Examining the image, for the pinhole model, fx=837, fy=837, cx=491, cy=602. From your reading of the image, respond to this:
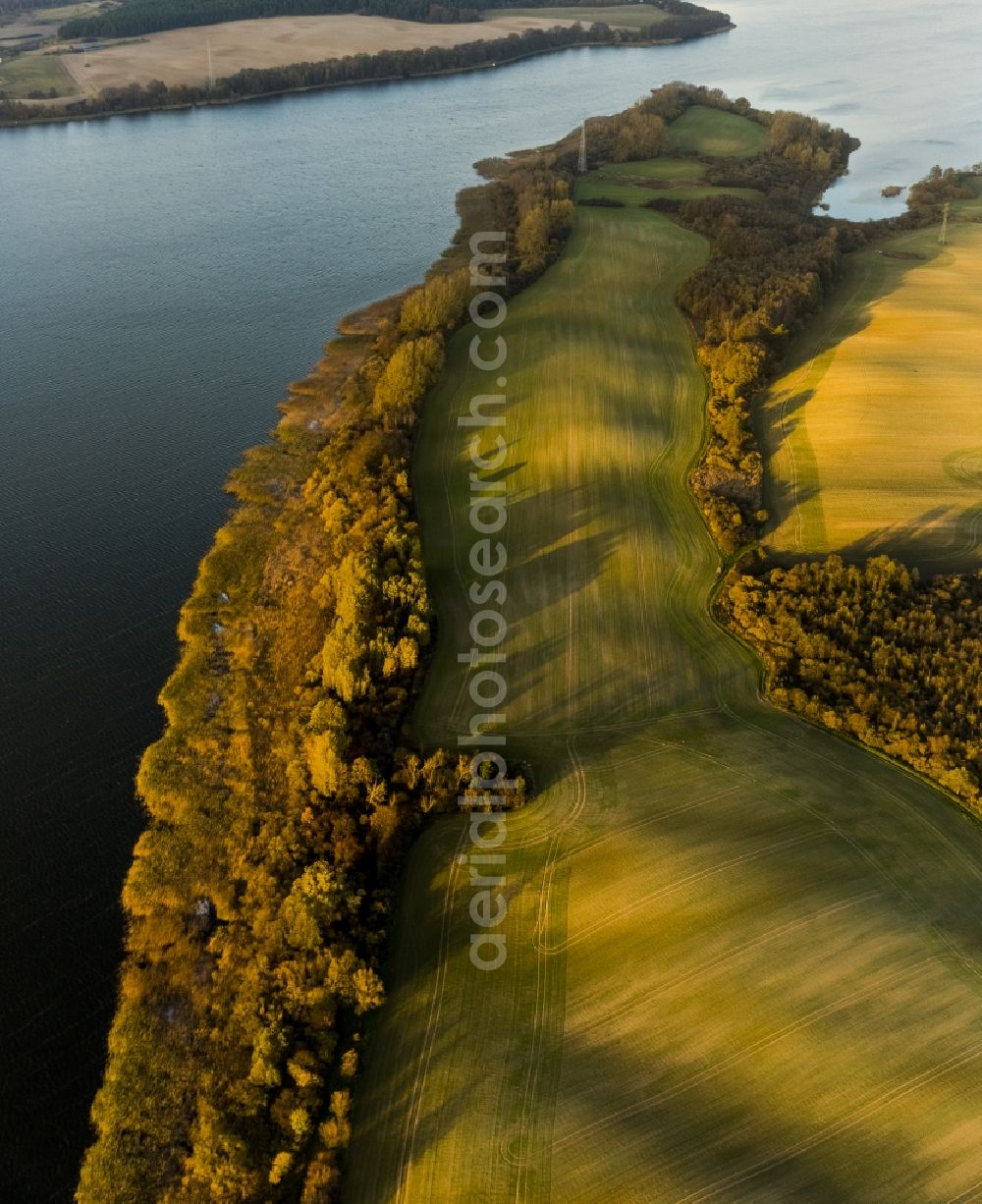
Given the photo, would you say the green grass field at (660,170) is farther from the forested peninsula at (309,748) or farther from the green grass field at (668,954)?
the green grass field at (668,954)

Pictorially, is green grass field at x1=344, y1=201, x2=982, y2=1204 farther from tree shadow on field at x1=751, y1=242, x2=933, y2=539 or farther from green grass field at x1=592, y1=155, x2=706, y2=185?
green grass field at x1=592, y1=155, x2=706, y2=185

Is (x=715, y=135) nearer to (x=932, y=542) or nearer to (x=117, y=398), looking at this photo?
(x=932, y=542)

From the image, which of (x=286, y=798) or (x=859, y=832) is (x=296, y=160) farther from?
(x=859, y=832)

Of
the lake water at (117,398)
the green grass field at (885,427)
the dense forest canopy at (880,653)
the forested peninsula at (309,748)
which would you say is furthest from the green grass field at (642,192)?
the dense forest canopy at (880,653)

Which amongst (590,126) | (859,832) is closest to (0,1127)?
(859,832)

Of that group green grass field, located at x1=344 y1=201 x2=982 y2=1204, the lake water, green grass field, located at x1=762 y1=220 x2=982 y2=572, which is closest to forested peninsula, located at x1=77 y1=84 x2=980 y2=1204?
green grass field, located at x1=344 y1=201 x2=982 y2=1204
